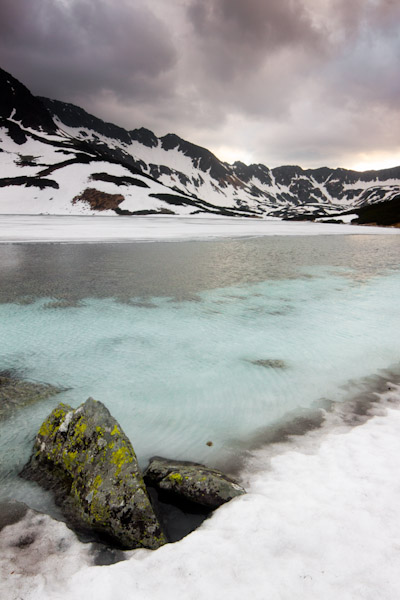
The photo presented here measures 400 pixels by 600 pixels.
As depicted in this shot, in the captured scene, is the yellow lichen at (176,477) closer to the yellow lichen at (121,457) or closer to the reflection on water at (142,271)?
the yellow lichen at (121,457)

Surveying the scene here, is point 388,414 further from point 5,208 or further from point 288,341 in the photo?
point 5,208

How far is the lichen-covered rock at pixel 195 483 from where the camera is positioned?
4387 mm

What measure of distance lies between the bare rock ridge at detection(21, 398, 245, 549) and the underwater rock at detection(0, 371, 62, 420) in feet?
5.14

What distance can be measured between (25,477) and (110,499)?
174cm

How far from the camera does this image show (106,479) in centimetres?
434

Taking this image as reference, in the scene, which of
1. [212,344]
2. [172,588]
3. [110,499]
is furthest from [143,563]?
[212,344]

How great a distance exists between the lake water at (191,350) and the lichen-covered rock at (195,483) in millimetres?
472

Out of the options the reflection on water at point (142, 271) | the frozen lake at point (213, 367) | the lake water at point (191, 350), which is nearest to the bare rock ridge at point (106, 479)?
the frozen lake at point (213, 367)

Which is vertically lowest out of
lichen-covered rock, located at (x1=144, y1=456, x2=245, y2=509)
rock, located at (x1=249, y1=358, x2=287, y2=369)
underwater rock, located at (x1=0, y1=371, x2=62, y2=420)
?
rock, located at (x1=249, y1=358, x2=287, y2=369)

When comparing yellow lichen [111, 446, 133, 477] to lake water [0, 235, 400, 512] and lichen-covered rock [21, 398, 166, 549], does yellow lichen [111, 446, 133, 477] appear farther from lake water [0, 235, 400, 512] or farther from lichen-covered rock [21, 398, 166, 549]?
lake water [0, 235, 400, 512]

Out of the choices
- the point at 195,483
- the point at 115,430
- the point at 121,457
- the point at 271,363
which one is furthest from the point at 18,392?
the point at 271,363

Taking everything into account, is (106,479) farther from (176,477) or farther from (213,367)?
(213,367)

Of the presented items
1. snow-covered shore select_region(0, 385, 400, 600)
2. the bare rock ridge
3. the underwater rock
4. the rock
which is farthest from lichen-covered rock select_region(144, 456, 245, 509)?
the rock

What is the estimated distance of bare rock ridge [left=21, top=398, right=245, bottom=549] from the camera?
400cm
